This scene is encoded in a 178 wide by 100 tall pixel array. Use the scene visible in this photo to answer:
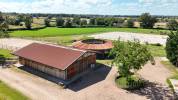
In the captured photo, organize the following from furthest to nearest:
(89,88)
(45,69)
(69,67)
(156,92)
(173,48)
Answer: (173,48) → (45,69) → (69,67) → (89,88) → (156,92)

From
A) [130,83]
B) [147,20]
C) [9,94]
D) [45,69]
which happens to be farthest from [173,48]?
[147,20]

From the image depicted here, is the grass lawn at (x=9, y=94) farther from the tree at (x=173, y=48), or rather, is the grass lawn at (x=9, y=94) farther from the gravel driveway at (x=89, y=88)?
the tree at (x=173, y=48)

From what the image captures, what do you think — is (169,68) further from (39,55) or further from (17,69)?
(17,69)

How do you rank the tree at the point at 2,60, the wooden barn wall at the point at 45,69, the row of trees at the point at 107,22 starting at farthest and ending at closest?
the row of trees at the point at 107,22
the tree at the point at 2,60
the wooden barn wall at the point at 45,69

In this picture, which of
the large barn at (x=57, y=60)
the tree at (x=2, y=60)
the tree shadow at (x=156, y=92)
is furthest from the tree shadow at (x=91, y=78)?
the tree at (x=2, y=60)

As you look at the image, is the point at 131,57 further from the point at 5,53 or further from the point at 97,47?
the point at 5,53

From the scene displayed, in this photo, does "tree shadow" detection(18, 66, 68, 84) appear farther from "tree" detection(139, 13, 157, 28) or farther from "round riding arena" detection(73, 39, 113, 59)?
"tree" detection(139, 13, 157, 28)

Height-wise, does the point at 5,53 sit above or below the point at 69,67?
below
